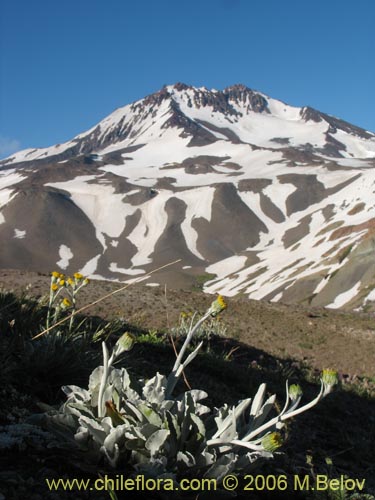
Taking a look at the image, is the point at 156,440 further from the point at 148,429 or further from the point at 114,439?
the point at 114,439

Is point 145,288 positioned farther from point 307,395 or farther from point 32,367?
point 32,367

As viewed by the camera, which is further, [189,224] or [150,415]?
[189,224]

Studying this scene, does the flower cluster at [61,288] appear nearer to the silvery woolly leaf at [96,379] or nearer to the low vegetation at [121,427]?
the low vegetation at [121,427]

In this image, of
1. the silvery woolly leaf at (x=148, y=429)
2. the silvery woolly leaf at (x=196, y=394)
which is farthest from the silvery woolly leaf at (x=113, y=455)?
the silvery woolly leaf at (x=196, y=394)

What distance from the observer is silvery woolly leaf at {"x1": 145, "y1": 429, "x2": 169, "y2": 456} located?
268cm

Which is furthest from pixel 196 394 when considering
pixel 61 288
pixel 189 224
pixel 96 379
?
pixel 189 224

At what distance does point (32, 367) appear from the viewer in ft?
13.0

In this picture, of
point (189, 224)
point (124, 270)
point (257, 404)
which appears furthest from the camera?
point (189, 224)

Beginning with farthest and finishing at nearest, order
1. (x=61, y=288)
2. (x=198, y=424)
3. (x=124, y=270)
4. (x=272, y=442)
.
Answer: (x=124, y=270)
(x=61, y=288)
(x=198, y=424)
(x=272, y=442)

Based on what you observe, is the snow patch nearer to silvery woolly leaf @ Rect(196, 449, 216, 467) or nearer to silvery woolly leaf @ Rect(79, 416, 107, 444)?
silvery woolly leaf @ Rect(79, 416, 107, 444)

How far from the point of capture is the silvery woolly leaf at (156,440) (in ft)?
8.80

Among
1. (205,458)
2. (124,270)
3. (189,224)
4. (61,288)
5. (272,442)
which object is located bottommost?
(205,458)

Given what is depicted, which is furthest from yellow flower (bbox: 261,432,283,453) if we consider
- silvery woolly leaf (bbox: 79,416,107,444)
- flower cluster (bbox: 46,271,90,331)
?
flower cluster (bbox: 46,271,90,331)

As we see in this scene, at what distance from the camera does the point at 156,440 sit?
2.70 m
